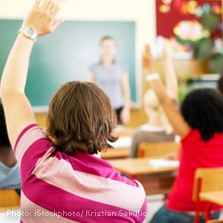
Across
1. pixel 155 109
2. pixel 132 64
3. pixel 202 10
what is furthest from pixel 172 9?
pixel 155 109

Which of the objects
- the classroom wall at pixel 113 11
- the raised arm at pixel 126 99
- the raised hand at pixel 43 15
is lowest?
the raised arm at pixel 126 99

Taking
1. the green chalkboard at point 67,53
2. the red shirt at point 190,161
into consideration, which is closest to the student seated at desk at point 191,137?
the red shirt at point 190,161

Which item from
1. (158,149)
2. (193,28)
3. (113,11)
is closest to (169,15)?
(193,28)

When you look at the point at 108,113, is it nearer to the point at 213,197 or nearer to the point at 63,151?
the point at 63,151

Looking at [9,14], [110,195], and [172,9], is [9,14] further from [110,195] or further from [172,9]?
[110,195]

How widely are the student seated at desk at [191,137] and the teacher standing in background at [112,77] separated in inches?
160

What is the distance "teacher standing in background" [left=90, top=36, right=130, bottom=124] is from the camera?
7.38m

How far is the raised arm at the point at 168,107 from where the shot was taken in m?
3.21

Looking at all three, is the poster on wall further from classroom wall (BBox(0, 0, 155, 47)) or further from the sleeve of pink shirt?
the sleeve of pink shirt

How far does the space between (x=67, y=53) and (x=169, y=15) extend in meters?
1.71

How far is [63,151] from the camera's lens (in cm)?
159

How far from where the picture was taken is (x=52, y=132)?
1.61 m

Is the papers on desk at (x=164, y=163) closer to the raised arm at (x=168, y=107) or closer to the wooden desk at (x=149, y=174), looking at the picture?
the wooden desk at (x=149, y=174)

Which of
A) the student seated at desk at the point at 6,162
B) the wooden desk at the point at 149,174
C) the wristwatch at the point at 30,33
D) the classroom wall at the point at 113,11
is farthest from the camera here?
the classroom wall at the point at 113,11
